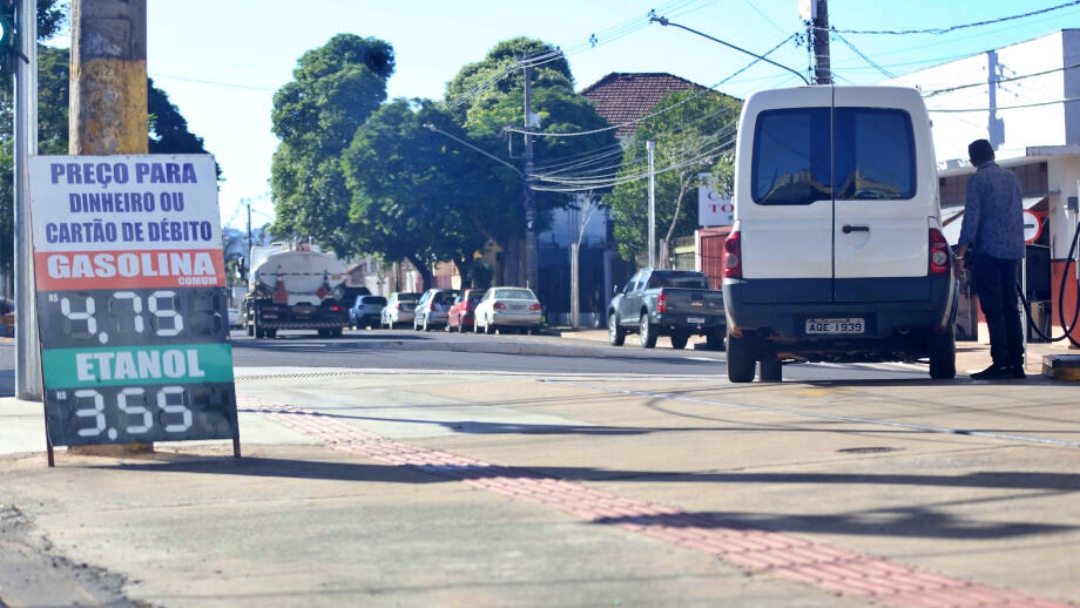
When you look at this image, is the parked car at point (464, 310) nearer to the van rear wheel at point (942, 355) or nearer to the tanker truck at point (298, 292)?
the tanker truck at point (298, 292)

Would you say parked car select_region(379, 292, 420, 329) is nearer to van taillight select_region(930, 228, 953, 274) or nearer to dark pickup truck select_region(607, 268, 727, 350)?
dark pickup truck select_region(607, 268, 727, 350)

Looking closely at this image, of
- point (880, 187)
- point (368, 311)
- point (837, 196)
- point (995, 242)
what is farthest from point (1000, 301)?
point (368, 311)

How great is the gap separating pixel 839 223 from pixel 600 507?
5427mm

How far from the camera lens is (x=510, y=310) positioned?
41719 millimetres

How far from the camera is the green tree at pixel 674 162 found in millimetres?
44688

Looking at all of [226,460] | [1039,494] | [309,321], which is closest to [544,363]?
[226,460]

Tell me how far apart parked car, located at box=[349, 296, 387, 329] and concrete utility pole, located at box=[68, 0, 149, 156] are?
4859 cm

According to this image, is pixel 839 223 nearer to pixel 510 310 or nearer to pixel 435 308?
pixel 510 310

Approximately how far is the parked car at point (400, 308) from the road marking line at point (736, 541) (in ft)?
153

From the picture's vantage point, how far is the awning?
945 inches

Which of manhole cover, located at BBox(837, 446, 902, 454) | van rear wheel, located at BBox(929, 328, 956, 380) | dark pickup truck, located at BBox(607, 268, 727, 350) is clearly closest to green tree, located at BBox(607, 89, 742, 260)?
dark pickup truck, located at BBox(607, 268, 727, 350)

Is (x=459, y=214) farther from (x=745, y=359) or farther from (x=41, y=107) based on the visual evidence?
(x=745, y=359)

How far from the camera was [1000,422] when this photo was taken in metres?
8.71

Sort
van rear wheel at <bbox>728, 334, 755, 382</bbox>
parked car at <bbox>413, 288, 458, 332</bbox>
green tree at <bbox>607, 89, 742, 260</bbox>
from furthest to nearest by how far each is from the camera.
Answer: parked car at <bbox>413, 288, 458, 332</bbox> → green tree at <bbox>607, 89, 742, 260</bbox> → van rear wheel at <bbox>728, 334, 755, 382</bbox>
